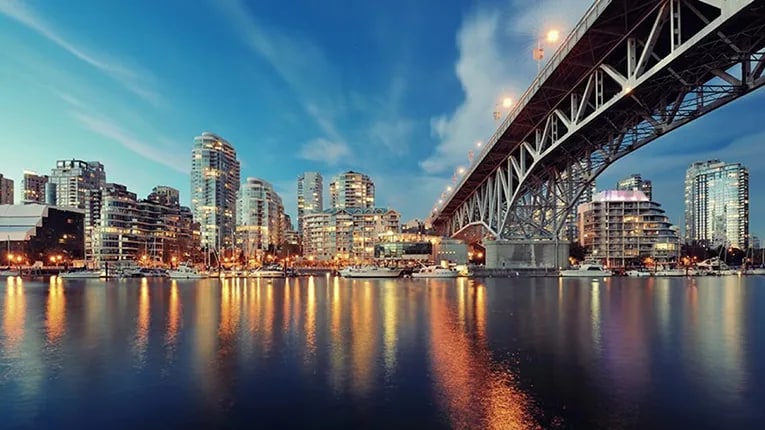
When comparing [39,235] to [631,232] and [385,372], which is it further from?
[631,232]

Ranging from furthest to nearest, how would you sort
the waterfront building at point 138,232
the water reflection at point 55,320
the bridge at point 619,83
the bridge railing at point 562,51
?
the waterfront building at point 138,232
the bridge railing at point 562,51
the bridge at point 619,83
the water reflection at point 55,320

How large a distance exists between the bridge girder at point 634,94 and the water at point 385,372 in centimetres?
1275

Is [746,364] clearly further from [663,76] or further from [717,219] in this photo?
[717,219]

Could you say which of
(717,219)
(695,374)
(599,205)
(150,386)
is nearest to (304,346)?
(150,386)

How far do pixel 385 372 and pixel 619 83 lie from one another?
77.5ft

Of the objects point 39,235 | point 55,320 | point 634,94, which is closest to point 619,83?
point 634,94

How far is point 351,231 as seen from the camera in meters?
153

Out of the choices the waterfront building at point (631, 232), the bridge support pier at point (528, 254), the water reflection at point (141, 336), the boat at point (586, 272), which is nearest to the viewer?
the water reflection at point (141, 336)

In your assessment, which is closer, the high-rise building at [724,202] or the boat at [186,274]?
the boat at [186,274]

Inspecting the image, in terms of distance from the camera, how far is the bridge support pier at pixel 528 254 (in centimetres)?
6431

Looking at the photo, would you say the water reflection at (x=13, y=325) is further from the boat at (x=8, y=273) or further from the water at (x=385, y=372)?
the boat at (x=8, y=273)

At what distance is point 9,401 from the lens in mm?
11047

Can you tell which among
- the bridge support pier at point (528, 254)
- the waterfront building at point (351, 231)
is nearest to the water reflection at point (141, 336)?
the bridge support pier at point (528, 254)

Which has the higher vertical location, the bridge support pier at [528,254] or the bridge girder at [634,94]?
the bridge girder at [634,94]
